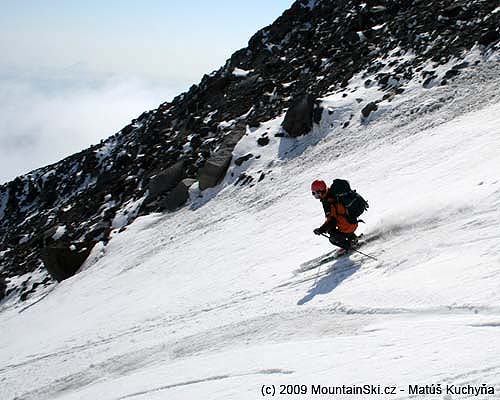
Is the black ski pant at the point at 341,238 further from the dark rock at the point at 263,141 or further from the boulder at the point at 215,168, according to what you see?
the dark rock at the point at 263,141

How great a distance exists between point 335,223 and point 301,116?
44.0ft

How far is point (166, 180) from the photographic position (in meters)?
25.6

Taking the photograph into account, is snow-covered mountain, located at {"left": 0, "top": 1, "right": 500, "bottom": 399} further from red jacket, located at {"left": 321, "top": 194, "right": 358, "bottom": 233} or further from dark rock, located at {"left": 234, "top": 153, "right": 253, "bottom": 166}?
Answer: red jacket, located at {"left": 321, "top": 194, "right": 358, "bottom": 233}

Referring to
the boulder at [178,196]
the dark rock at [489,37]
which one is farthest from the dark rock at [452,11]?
the boulder at [178,196]

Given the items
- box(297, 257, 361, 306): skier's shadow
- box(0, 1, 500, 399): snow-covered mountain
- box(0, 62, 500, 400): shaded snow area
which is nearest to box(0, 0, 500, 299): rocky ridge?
box(0, 1, 500, 399): snow-covered mountain

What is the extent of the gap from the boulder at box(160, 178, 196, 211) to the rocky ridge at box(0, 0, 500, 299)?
0.21 feet

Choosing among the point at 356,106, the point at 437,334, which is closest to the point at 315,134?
the point at 356,106

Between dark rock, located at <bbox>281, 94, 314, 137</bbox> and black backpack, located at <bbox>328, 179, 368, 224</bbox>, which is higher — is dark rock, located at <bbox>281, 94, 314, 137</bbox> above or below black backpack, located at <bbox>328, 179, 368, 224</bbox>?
above

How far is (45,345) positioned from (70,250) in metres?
10.5

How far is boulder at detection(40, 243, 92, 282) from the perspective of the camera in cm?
2184

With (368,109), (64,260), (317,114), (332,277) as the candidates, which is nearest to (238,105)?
(317,114)

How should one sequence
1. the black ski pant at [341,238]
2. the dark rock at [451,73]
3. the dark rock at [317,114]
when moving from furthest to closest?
the dark rock at [317,114], the dark rock at [451,73], the black ski pant at [341,238]

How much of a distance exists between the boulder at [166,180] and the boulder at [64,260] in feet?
16.8

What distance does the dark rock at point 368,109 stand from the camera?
19656 mm
